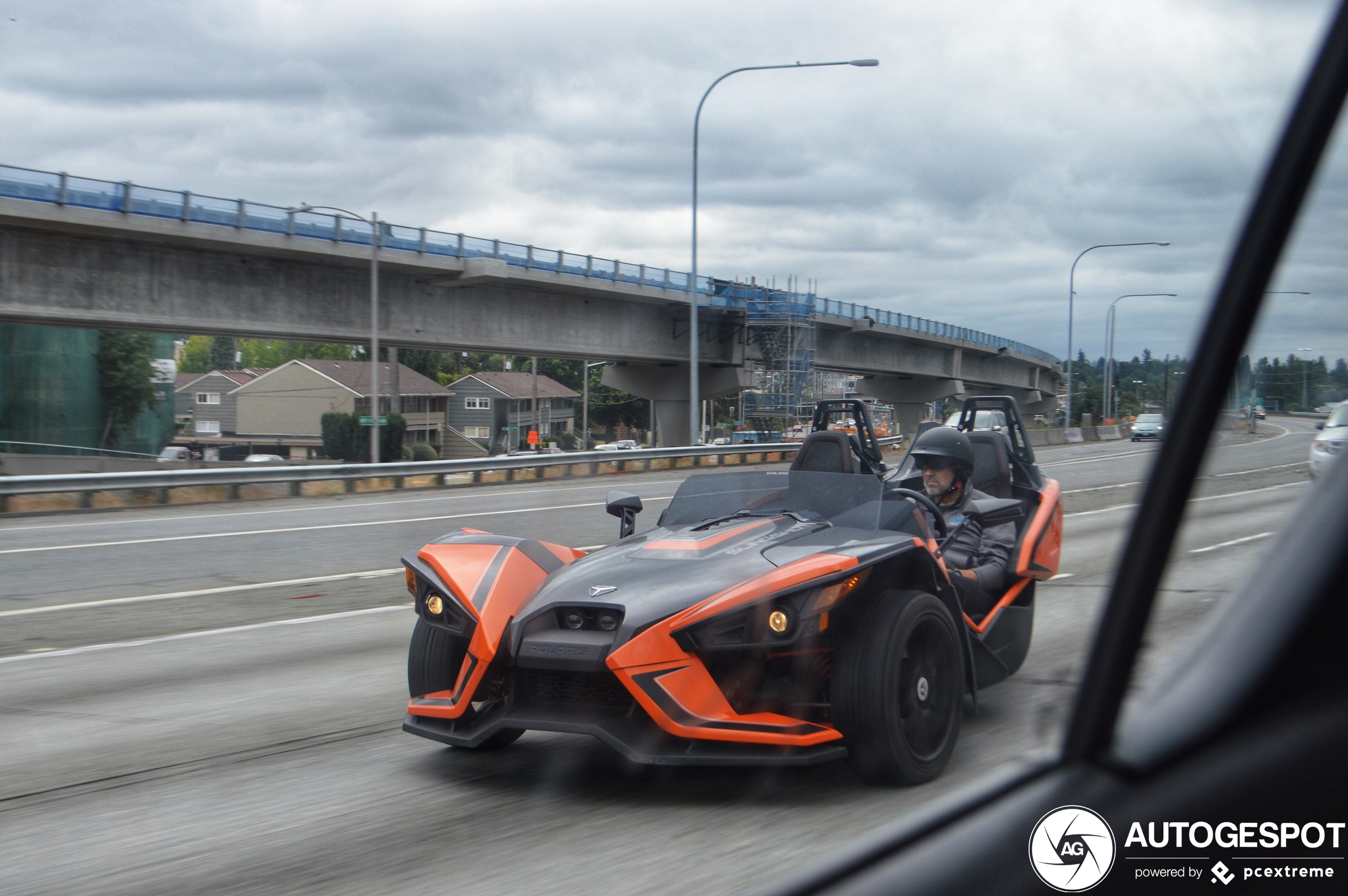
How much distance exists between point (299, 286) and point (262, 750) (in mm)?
26901

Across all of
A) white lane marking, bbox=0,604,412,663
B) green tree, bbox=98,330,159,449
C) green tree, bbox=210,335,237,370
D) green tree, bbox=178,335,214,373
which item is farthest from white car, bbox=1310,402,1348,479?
green tree, bbox=210,335,237,370

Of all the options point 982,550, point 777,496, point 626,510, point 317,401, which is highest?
point 317,401

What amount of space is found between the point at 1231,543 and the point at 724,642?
222 centimetres

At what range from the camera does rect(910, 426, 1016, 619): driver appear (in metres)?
5.01

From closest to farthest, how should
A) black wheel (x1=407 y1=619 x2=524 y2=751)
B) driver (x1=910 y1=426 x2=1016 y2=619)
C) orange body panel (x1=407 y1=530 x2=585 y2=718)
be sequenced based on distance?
orange body panel (x1=407 y1=530 x2=585 y2=718), black wheel (x1=407 y1=619 x2=524 y2=751), driver (x1=910 y1=426 x2=1016 y2=619)

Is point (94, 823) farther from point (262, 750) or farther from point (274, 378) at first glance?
point (274, 378)

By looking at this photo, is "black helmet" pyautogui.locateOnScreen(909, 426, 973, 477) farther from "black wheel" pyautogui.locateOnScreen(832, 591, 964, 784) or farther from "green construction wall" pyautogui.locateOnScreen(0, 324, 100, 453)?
"green construction wall" pyautogui.locateOnScreen(0, 324, 100, 453)

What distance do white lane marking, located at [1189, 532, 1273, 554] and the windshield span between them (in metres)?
2.93

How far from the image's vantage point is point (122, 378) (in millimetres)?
56000

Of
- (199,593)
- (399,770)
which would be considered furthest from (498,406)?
(399,770)

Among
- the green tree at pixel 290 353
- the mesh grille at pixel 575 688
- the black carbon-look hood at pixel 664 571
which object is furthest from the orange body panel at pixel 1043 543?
the green tree at pixel 290 353

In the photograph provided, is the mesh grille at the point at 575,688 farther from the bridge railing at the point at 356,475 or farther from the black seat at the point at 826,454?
the bridge railing at the point at 356,475

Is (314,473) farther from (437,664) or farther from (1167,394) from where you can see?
(1167,394)

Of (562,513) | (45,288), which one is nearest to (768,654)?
(562,513)
